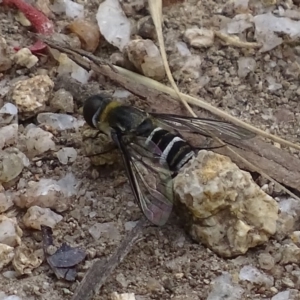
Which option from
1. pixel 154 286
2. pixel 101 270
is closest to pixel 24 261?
pixel 101 270

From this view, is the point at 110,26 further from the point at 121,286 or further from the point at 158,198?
the point at 121,286

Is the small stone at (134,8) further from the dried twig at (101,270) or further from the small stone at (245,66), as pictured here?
the dried twig at (101,270)

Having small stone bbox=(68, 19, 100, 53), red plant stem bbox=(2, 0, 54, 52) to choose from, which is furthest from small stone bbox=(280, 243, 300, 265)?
red plant stem bbox=(2, 0, 54, 52)

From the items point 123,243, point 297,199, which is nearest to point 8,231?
point 123,243

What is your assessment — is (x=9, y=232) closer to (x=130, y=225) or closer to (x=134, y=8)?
(x=130, y=225)

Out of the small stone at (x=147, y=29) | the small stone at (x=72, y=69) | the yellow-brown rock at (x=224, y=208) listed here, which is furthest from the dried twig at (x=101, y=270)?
the small stone at (x=147, y=29)
